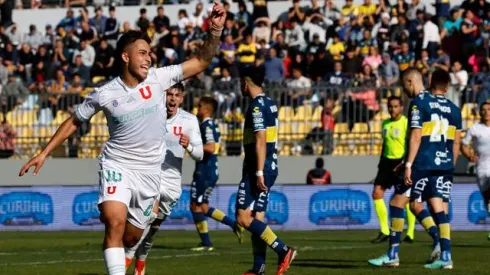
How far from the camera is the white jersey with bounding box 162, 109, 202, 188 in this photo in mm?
15984

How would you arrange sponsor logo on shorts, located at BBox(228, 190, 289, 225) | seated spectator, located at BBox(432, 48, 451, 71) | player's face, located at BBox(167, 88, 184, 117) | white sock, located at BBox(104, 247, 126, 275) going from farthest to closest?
seated spectator, located at BBox(432, 48, 451, 71) → sponsor logo on shorts, located at BBox(228, 190, 289, 225) → player's face, located at BBox(167, 88, 184, 117) → white sock, located at BBox(104, 247, 126, 275)

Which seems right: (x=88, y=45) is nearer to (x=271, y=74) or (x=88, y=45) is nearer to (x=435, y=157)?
(x=271, y=74)

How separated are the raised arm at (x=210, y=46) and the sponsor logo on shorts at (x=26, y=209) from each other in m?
16.8

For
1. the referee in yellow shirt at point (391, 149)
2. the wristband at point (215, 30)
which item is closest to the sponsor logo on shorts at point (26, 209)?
the referee in yellow shirt at point (391, 149)

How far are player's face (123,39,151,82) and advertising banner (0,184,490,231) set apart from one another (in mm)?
15942

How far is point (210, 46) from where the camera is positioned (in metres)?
11.5

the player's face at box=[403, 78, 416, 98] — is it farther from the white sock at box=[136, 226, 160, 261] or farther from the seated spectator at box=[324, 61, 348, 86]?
the seated spectator at box=[324, 61, 348, 86]

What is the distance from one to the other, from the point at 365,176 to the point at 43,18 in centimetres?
1370

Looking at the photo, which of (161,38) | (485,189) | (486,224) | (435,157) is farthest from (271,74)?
(435,157)

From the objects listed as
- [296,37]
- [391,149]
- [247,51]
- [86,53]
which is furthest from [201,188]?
[86,53]

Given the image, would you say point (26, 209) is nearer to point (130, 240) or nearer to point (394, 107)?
point (394, 107)

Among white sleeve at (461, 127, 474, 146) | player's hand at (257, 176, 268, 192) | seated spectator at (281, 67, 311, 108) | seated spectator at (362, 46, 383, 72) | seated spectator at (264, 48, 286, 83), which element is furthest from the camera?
seated spectator at (264, 48, 286, 83)

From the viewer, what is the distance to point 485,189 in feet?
70.9

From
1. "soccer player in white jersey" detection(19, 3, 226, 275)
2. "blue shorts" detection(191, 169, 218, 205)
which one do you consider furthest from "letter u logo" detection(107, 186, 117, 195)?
"blue shorts" detection(191, 169, 218, 205)
